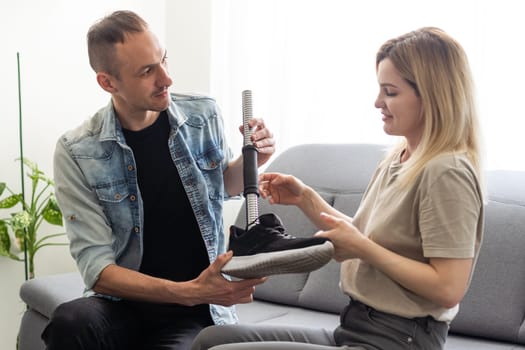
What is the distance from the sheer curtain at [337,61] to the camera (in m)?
2.38

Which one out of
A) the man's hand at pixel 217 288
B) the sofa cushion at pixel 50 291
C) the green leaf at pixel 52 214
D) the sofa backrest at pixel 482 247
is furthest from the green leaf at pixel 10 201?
the man's hand at pixel 217 288

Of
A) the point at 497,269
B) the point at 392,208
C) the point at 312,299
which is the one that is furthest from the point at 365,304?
the point at 312,299

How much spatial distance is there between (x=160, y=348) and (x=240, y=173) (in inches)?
21.0

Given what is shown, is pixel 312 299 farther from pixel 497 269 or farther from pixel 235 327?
pixel 235 327

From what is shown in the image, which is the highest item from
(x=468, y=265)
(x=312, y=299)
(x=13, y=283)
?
(x=468, y=265)

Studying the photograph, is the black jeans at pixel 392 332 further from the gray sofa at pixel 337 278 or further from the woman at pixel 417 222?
the gray sofa at pixel 337 278

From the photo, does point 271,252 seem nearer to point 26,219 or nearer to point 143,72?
point 143,72

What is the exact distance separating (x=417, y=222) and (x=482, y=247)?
0.73 meters

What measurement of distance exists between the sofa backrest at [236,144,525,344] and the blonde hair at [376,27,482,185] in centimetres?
69

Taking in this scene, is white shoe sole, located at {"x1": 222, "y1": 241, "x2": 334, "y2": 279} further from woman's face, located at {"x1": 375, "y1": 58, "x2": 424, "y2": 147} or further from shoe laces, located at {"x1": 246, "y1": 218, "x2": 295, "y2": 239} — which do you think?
woman's face, located at {"x1": 375, "y1": 58, "x2": 424, "y2": 147}

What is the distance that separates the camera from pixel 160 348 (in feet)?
5.42

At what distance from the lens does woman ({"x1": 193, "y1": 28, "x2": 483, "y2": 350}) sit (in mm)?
1331

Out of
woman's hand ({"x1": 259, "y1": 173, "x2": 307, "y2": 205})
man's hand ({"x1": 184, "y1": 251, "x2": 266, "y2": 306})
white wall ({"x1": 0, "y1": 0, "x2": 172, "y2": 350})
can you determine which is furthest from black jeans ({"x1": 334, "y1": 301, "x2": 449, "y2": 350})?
white wall ({"x1": 0, "y1": 0, "x2": 172, "y2": 350})

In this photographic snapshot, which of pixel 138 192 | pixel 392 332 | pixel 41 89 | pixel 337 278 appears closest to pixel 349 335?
pixel 392 332
